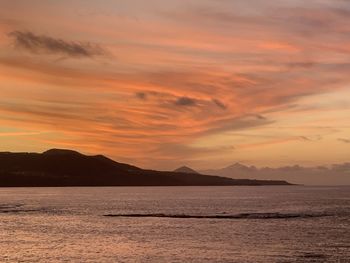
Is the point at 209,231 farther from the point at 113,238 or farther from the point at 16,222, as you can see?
the point at 16,222

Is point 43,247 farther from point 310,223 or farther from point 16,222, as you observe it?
point 310,223

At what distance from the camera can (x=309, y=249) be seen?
252 feet

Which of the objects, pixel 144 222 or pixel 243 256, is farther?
pixel 144 222

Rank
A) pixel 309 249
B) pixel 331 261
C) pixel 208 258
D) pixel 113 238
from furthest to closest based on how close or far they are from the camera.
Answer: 1. pixel 113 238
2. pixel 309 249
3. pixel 208 258
4. pixel 331 261

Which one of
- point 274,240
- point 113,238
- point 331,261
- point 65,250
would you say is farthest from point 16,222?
point 331,261

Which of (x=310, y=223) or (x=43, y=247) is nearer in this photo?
(x=43, y=247)

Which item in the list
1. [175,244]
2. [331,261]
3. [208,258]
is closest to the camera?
[331,261]

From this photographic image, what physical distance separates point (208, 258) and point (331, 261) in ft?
50.0

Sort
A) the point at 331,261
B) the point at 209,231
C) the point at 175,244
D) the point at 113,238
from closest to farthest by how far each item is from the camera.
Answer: the point at 331,261
the point at 175,244
the point at 113,238
the point at 209,231

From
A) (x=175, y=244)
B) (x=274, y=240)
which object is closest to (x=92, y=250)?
(x=175, y=244)

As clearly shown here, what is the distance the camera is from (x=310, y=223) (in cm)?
12106

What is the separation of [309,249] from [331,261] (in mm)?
12901

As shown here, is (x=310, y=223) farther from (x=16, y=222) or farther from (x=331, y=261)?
(x=16, y=222)

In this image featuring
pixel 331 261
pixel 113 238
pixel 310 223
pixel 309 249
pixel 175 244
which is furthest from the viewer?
pixel 310 223
